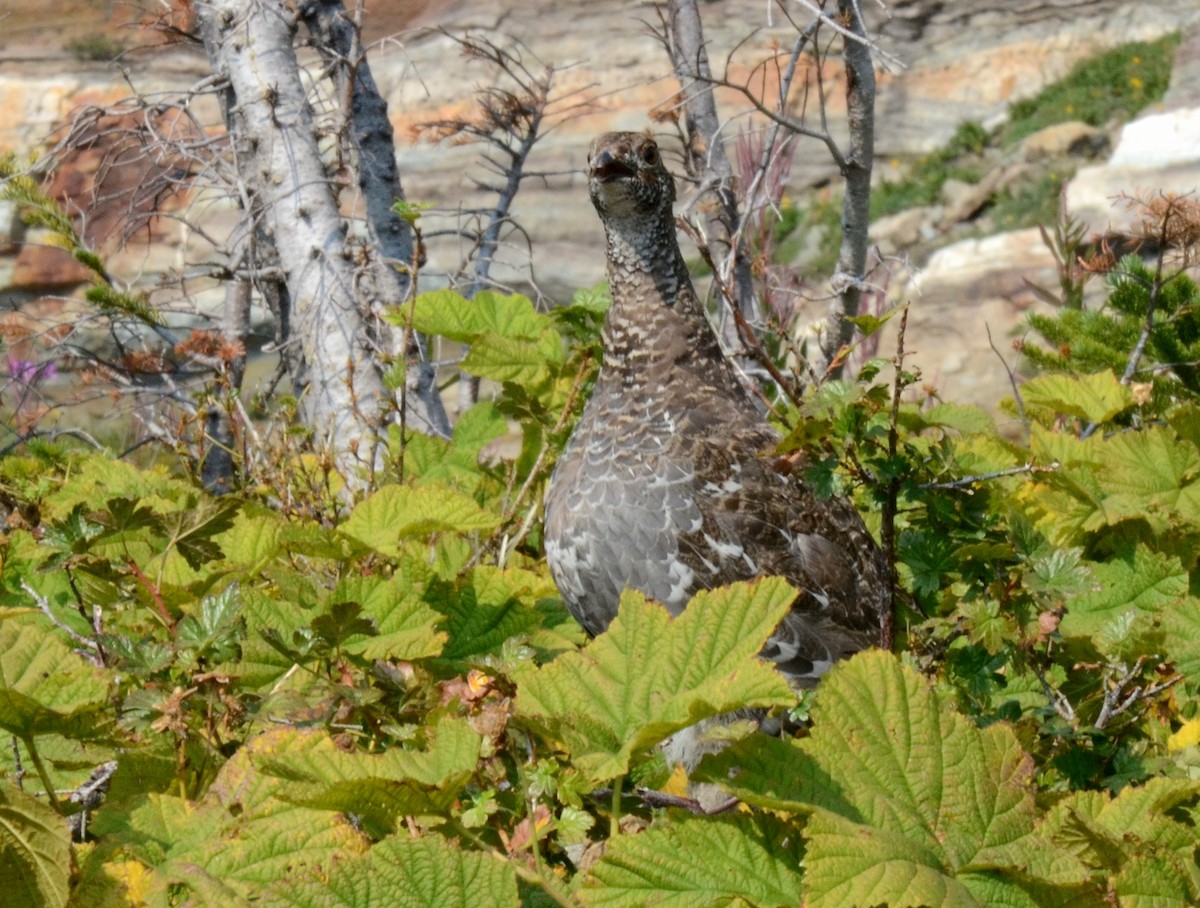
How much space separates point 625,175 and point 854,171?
1091 mm

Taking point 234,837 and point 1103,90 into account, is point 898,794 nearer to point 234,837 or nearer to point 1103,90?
point 234,837

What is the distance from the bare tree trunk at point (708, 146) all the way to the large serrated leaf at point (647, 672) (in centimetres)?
290

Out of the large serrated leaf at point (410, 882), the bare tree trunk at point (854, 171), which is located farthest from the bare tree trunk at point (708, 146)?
the large serrated leaf at point (410, 882)

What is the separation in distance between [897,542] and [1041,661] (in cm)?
32

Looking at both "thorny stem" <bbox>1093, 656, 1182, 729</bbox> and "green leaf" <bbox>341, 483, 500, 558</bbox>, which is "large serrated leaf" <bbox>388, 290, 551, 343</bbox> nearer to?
"green leaf" <bbox>341, 483, 500, 558</bbox>

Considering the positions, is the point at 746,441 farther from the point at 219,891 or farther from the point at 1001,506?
the point at 219,891

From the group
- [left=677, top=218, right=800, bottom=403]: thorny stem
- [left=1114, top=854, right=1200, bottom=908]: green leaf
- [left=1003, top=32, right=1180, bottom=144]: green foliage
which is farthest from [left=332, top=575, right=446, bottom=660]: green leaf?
[left=1003, top=32, right=1180, bottom=144]: green foliage

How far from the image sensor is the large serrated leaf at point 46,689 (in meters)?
1.75

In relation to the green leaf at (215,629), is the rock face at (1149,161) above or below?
below

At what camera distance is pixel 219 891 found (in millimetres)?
1595

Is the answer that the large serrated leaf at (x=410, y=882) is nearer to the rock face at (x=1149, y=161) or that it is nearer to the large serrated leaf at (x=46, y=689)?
the large serrated leaf at (x=46, y=689)

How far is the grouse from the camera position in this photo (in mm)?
3070

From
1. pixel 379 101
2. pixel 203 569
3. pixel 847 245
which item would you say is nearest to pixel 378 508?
pixel 203 569

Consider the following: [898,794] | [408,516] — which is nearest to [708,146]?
[408,516]
